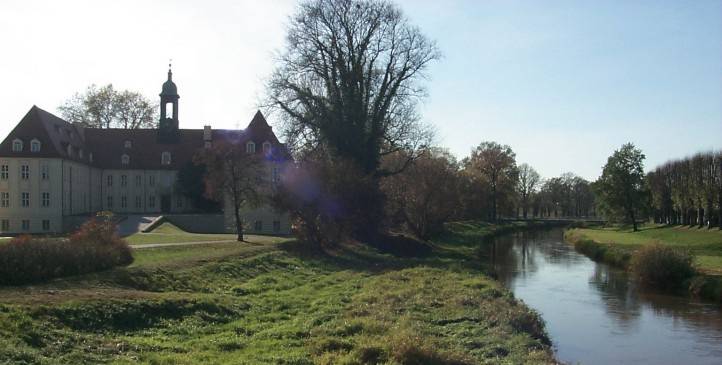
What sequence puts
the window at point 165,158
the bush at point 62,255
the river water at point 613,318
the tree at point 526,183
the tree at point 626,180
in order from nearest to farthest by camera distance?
1. the bush at point 62,255
2. the river water at point 613,318
3. the window at point 165,158
4. the tree at point 626,180
5. the tree at point 526,183

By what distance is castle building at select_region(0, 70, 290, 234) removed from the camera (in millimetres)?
55688

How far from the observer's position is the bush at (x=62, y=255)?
18.5 metres

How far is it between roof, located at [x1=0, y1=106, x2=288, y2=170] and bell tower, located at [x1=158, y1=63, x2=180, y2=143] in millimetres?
623

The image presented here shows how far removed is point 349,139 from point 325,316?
2691 cm

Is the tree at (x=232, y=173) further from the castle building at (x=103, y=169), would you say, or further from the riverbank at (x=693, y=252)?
the riverbank at (x=693, y=252)

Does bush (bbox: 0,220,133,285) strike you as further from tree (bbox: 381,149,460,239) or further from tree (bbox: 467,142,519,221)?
tree (bbox: 467,142,519,221)

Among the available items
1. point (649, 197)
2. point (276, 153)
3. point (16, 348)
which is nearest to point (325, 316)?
point (16, 348)

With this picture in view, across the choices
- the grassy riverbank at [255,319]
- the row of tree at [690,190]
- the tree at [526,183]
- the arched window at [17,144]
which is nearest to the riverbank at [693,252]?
the row of tree at [690,190]

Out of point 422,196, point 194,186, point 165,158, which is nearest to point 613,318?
point 422,196

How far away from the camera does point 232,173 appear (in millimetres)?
40375

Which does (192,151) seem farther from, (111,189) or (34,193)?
(34,193)

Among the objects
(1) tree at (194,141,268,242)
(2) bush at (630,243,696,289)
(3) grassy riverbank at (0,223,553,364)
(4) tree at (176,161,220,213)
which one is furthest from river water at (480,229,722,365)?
(4) tree at (176,161,220,213)

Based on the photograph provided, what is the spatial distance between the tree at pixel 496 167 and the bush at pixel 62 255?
74149 mm

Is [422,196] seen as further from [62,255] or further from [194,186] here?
[62,255]
